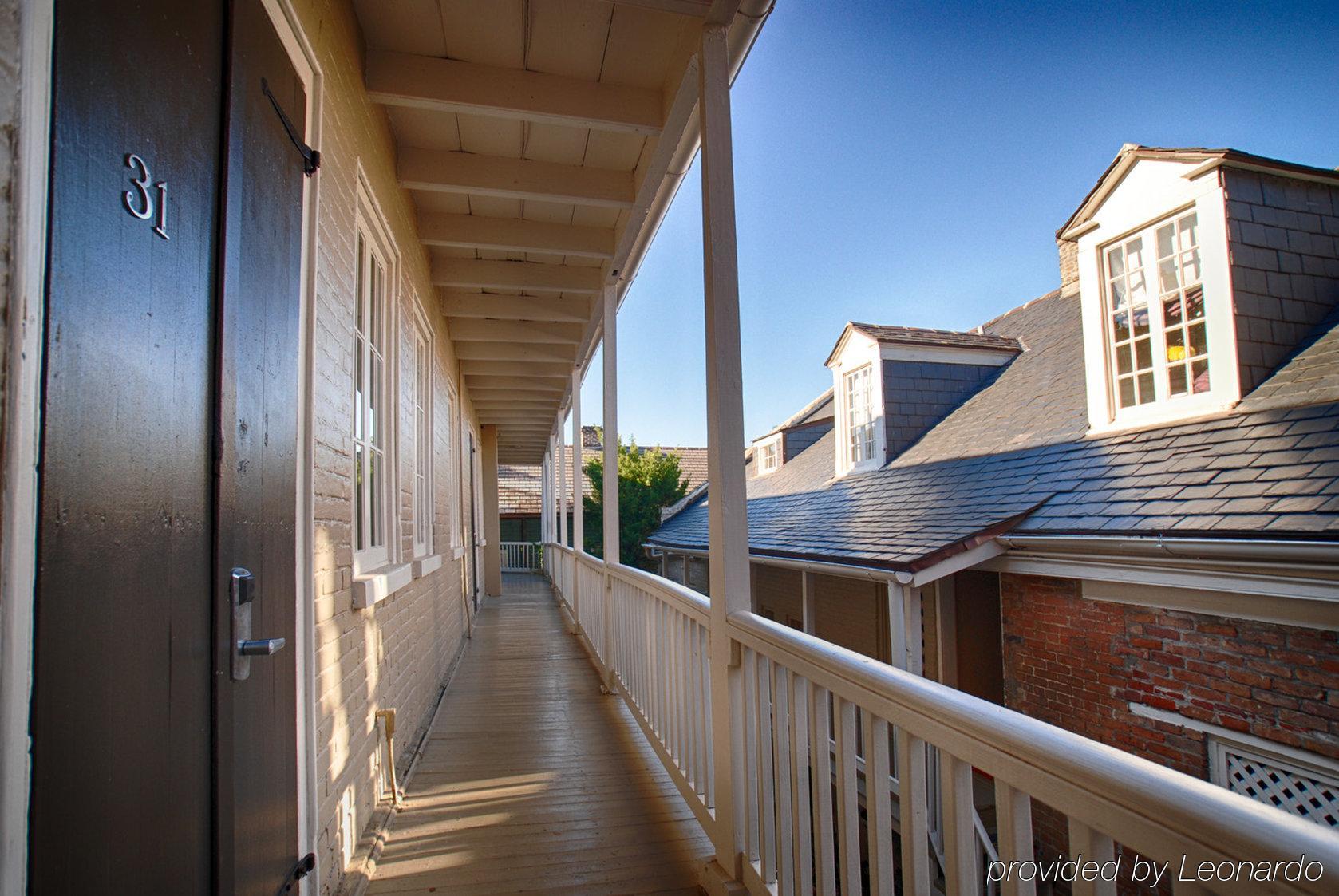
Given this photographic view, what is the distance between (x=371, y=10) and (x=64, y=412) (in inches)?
87.9

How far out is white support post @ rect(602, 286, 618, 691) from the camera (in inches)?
175

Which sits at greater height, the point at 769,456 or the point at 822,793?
the point at 769,456

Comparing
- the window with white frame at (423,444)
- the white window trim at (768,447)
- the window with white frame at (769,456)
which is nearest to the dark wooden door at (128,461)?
the window with white frame at (423,444)

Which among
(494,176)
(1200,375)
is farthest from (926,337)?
(494,176)

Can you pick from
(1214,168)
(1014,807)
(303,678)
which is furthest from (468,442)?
(1014,807)

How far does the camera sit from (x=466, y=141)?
3201 mm

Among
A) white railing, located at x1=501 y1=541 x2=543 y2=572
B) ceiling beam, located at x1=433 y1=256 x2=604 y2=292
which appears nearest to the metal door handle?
ceiling beam, located at x1=433 y1=256 x2=604 y2=292

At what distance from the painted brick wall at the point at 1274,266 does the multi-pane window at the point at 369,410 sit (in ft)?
17.0

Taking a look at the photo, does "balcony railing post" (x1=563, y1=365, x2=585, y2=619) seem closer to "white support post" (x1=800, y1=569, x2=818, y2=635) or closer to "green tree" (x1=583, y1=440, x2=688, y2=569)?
"white support post" (x1=800, y1=569, x2=818, y2=635)

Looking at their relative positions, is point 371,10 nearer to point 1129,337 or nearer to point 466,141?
point 466,141

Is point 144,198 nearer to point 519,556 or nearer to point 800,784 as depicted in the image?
point 800,784

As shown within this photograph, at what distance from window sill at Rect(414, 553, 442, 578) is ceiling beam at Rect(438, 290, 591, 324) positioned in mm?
1831

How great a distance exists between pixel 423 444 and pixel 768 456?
36.6 feet

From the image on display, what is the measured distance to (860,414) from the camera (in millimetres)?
8953
